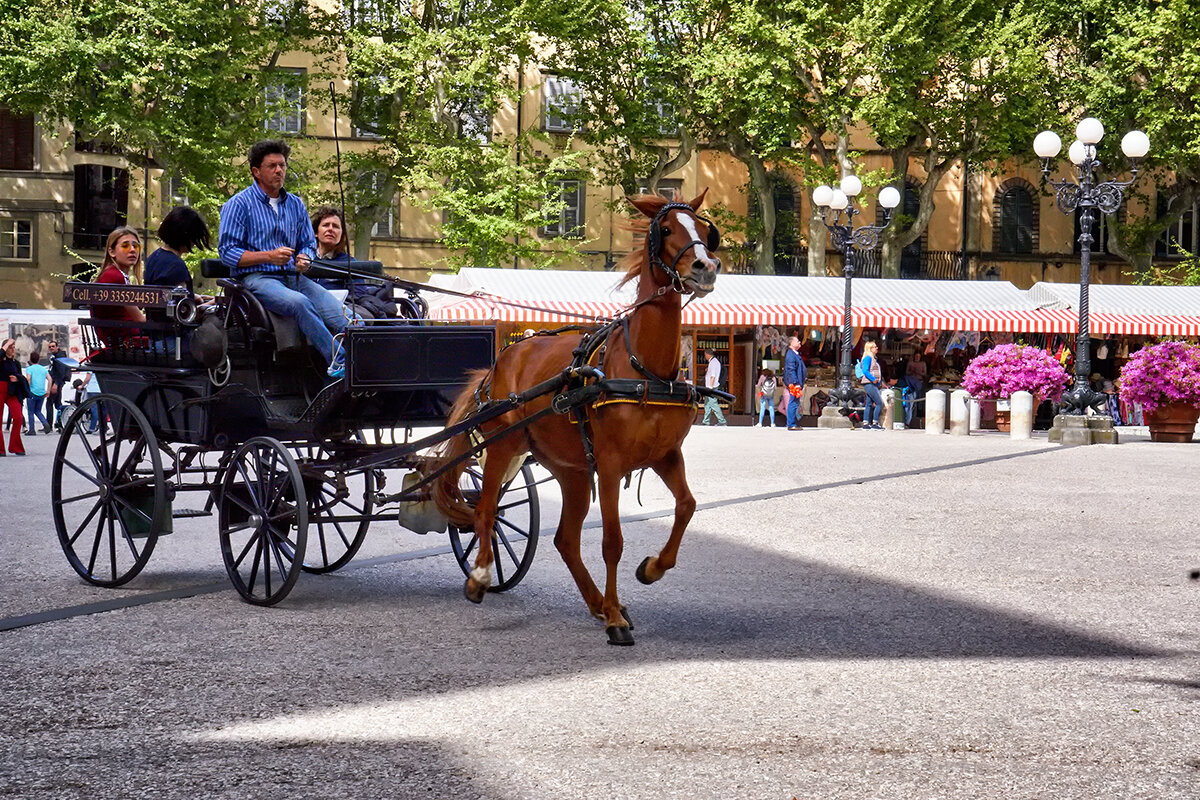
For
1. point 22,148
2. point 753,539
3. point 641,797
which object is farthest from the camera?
point 22,148

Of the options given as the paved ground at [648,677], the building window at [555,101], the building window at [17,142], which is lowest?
the paved ground at [648,677]

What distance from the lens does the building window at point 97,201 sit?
47.1 metres

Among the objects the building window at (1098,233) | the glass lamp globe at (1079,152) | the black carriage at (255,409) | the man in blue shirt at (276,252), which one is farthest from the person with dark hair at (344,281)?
the building window at (1098,233)

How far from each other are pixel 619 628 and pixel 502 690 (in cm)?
108

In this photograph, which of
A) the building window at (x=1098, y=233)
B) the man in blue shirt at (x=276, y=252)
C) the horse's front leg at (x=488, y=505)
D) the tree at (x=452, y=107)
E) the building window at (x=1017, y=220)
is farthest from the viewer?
the building window at (x=1017, y=220)

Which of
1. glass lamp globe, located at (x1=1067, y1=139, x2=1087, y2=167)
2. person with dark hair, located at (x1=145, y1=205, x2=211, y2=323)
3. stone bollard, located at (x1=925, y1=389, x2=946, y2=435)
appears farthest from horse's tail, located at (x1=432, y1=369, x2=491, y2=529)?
stone bollard, located at (x1=925, y1=389, x2=946, y2=435)

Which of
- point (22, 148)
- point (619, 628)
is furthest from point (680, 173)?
point (619, 628)

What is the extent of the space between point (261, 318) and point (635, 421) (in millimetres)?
2406

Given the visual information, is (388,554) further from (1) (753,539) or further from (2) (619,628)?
(2) (619,628)

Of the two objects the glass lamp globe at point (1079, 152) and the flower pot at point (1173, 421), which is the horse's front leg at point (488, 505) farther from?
the flower pot at point (1173, 421)

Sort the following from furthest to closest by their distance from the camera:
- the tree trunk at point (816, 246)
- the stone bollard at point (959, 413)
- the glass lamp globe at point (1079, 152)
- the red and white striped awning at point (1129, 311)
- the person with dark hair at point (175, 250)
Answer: the tree trunk at point (816, 246), the red and white striped awning at point (1129, 311), the stone bollard at point (959, 413), the glass lamp globe at point (1079, 152), the person with dark hair at point (175, 250)

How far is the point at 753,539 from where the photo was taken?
11062 millimetres

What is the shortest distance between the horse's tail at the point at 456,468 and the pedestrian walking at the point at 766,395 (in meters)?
25.8

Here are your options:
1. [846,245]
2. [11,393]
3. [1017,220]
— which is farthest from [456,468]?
[1017,220]
